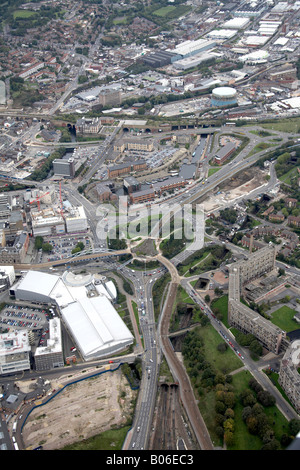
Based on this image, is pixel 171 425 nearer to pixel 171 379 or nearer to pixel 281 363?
pixel 171 379

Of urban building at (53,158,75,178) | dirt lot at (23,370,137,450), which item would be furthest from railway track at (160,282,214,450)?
urban building at (53,158,75,178)

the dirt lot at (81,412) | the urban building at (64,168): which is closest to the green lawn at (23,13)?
the urban building at (64,168)

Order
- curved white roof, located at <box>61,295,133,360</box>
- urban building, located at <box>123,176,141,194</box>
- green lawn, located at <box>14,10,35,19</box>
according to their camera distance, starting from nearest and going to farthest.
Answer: curved white roof, located at <box>61,295,133,360</box>, urban building, located at <box>123,176,141,194</box>, green lawn, located at <box>14,10,35,19</box>

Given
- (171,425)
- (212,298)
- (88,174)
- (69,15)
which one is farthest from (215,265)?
(69,15)

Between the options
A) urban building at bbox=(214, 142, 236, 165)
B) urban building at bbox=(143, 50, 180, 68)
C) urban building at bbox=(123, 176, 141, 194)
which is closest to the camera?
urban building at bbox=(123, 176, 141, 194)

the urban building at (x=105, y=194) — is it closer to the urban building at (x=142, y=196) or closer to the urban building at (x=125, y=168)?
the urban building at (x=142, y=196)

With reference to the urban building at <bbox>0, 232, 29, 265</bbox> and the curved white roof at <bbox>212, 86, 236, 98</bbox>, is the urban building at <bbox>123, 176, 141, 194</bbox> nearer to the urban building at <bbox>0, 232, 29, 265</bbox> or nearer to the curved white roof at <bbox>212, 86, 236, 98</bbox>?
the urban building at <bbox>0, 232, 29, 265</bbox>
